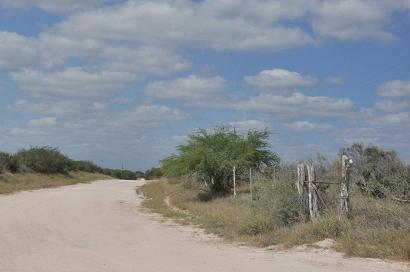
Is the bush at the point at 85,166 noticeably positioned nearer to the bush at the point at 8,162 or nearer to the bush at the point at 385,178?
the bush at the point at 8,162

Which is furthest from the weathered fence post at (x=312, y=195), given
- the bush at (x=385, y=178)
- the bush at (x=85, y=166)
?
the bush at (x=85, y=166)

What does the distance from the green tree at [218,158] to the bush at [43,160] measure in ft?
87.5

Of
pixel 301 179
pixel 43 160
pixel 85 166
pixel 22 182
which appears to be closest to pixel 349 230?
pixel 301 179

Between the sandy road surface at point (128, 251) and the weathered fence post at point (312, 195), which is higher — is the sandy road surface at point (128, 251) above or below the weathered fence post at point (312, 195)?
below

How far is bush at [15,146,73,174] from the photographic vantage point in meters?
59.8

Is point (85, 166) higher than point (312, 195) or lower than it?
higher

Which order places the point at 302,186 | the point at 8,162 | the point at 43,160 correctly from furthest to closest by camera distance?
the point at 43,160 → the point at 8,162 → the point at 302,186

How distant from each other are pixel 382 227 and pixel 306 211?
4193mm

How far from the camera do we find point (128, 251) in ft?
49.1

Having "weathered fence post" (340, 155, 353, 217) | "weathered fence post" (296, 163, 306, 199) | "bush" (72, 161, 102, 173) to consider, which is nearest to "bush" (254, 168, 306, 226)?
"weathered fence post" (296, 163, 306, 199)

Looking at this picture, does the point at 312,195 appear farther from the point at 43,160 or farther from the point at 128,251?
A: the point at 43,160

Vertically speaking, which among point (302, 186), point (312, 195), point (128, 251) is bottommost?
point (128, 251)

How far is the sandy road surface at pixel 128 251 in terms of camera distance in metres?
12.3

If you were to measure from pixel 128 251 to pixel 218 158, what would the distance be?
61.9ft
